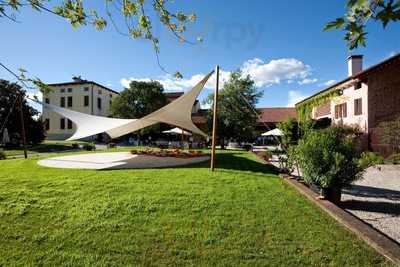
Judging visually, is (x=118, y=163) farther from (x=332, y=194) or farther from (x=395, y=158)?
(x=395, y=158)

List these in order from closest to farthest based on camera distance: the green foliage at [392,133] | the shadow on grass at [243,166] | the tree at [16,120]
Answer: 1. the shadow on grass at [243,166]
2. the green foliage at [392,133]
3. the tree at [16,120]

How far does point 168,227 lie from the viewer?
399 cm

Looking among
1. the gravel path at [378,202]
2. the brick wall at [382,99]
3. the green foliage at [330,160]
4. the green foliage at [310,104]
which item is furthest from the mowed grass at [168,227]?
the brick wall at [382,99]

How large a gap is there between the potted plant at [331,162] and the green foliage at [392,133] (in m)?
9.33

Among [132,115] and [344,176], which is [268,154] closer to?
[344,176]

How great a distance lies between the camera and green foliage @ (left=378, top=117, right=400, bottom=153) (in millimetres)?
13602

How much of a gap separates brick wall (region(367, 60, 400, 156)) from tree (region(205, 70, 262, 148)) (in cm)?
939

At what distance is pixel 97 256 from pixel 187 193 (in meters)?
2.55

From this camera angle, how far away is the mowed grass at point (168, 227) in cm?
320

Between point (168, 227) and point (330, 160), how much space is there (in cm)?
375

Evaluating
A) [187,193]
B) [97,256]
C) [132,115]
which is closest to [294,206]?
[187,193]

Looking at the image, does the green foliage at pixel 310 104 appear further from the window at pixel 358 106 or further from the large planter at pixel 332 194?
the large planter at pixel 332 194

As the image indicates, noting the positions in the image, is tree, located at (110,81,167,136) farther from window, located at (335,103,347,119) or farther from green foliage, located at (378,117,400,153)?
green foliage, located at (378,117,400,153)

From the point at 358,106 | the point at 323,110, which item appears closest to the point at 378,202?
the point at 358,106
